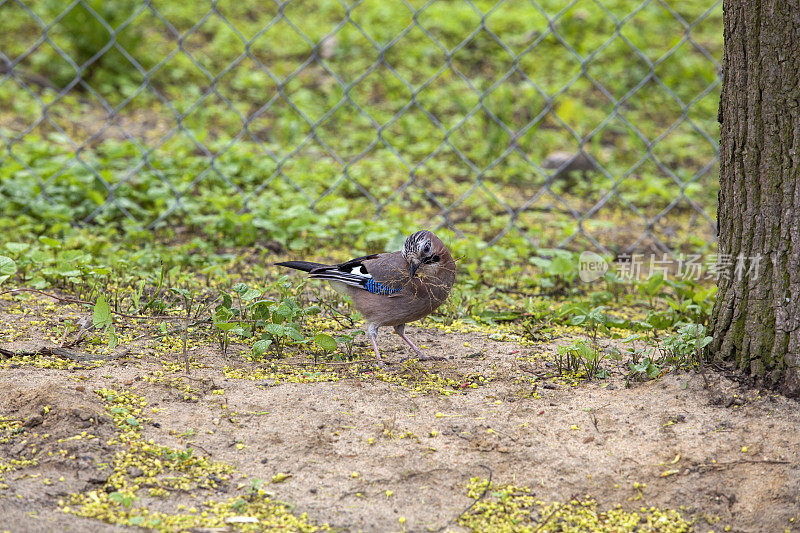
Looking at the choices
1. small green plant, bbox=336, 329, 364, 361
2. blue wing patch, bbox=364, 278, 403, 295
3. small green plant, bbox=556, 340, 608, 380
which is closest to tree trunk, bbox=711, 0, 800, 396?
small green plant, bbox=556, 340, 608, 380

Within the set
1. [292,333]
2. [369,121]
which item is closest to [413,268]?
[292,333]

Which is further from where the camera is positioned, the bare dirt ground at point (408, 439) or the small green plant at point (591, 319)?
the small green plant at point (591, 319)

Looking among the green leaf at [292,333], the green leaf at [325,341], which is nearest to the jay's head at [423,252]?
the green leaf at [325,341]

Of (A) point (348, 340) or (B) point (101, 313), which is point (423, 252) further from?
(B) point (101, 313)

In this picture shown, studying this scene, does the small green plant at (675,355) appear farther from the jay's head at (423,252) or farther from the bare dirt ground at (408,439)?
the jay's head at (423,252)

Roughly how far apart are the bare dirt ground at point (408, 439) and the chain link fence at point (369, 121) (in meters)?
2.22

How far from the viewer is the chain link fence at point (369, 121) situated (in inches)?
236

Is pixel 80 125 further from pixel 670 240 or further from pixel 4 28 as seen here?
pixel 670 240

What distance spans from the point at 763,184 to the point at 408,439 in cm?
168

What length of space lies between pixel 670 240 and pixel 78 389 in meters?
4.34

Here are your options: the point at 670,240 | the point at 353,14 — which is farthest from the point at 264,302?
the point at 353,14

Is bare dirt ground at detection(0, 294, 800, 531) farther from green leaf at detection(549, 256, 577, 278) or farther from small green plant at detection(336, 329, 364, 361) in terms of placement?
green leaf at detection(549, 256, 577, 278)

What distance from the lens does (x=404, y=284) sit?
4.04 meters

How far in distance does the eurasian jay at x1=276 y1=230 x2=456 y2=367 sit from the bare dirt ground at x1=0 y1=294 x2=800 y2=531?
35cm
